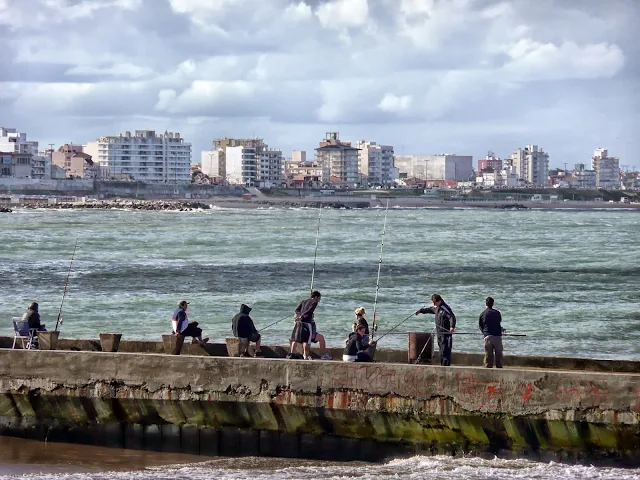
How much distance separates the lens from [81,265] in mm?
54562

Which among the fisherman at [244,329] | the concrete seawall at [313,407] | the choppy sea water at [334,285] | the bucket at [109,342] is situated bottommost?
the choppy sea water at [334,285]

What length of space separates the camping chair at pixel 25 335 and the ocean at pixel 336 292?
2.36m

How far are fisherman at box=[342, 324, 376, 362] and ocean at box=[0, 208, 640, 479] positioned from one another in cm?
136

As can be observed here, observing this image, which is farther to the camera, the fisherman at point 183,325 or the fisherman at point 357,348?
the fisherman at point 183,325

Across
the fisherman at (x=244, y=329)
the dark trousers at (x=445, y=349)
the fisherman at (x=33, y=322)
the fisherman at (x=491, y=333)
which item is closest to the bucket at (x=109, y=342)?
the fisherman at (x=33, y=322)

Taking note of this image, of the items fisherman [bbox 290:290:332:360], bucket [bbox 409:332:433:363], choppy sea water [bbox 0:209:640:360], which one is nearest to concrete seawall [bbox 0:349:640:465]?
fisherman [bbox 290:290:332:360]

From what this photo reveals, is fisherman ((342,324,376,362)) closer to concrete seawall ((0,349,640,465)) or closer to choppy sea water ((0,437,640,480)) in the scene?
concrete seawall ((0,349,640,465))

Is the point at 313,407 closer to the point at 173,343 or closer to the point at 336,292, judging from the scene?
the point at 173,343

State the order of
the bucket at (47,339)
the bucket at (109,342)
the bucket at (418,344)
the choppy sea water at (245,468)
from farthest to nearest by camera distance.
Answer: the bucket at (109,342) → the bucket at (47,339) → the bucket at (418,344) → the choppy sea water at (245,468)

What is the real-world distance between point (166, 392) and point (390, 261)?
1829 inches

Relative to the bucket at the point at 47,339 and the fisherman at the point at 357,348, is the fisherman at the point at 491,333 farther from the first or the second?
the bucket at the point at 47,339

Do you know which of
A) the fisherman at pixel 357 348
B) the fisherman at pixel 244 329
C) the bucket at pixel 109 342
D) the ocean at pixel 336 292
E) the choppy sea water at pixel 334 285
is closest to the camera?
the ocean at pixel 336 292

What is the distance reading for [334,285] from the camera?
44.1 metres

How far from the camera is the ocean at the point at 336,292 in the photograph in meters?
14.7
